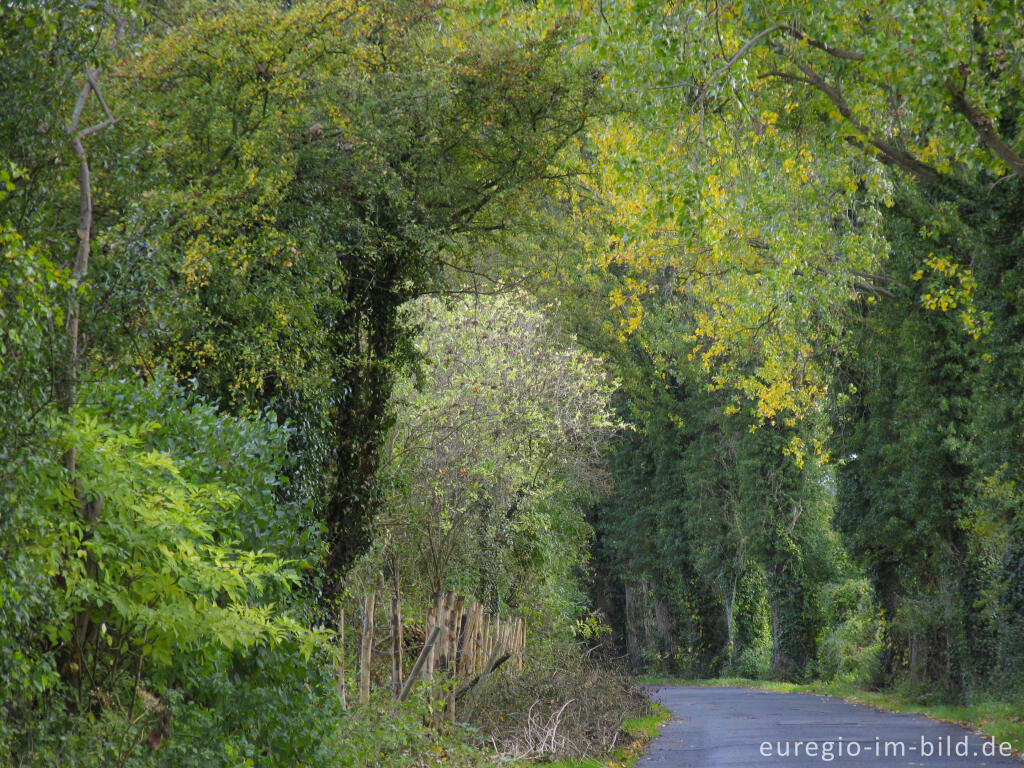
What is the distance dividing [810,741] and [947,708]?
654cm

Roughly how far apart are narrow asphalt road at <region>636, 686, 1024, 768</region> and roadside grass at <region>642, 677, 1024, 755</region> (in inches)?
13.0

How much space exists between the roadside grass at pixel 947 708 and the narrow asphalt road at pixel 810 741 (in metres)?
0.33

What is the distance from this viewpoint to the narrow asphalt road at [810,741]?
11.5 metres

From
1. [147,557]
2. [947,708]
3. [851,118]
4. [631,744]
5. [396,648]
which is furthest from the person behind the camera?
[947,708]

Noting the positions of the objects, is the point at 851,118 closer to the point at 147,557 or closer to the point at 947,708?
the point at 147,557

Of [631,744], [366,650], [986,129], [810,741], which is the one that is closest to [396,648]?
[366,650]

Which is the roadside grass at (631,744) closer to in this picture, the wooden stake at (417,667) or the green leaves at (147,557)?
the wooden stake at (417,667)

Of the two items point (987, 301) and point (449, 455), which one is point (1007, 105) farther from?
point (449, 455)

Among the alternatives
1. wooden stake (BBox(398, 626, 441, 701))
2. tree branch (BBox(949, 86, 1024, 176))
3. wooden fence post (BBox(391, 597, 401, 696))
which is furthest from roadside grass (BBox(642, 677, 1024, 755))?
wooden fence post (BBox(391, 597, 401, 696))

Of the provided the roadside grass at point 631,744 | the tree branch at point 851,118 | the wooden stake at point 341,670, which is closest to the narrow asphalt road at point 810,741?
the roadside grass at point 631,744

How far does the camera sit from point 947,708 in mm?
18375

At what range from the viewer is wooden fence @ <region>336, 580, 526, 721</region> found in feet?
39.6

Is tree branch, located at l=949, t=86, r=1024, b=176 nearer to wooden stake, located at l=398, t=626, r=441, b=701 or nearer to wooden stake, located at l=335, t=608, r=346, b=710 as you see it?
wooden stake, located at l=398, t=626, r=441, b=701

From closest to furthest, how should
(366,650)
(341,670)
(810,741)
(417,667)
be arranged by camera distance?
(341,670) → (417,667) → (366,650) → (810,741)
